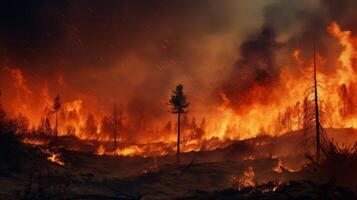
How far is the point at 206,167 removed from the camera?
7138cm

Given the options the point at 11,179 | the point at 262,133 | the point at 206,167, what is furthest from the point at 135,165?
the point at 262,133

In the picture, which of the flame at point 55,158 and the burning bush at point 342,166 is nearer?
the burning bush at point 342,166

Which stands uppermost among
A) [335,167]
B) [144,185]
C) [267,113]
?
[267,113]

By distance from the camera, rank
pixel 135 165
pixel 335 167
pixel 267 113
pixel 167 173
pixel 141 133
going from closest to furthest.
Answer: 1. pixel 335 167
2. pixel 167 173
3. pixel 135 165
4. pixel 267 113
5. pixel 141 133

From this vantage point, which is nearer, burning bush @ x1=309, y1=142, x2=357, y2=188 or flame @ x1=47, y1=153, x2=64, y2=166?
burning bush @ x1=309, y1=142, x2=357, y2=188

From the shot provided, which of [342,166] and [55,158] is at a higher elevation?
[342,166]

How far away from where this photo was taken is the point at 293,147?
3622 inches

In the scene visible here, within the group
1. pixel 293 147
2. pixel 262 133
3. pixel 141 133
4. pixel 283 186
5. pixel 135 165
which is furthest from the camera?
pixel 141 133

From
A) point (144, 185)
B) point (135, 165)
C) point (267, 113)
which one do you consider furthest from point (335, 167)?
point (267, 113)

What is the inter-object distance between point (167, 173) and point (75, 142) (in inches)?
2246

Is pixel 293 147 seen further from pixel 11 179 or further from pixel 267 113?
pixel 11 179

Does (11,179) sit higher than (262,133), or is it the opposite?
(262,133)

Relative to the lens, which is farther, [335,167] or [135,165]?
[135,165]

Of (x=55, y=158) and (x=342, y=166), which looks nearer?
(x=342, y=166)
